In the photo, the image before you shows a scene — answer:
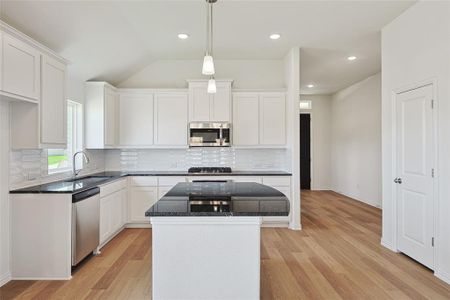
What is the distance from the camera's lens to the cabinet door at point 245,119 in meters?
4.93

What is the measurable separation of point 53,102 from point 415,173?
418cm

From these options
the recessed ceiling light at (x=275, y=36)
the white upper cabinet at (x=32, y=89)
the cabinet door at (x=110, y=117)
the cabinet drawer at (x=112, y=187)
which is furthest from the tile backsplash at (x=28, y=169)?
the recessed ceiling light at (x=275, y=36)

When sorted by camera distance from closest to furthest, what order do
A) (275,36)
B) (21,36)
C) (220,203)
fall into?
1. (220,203)
2. (21,36)
3. (275,36)

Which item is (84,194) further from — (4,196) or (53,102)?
(53,102)

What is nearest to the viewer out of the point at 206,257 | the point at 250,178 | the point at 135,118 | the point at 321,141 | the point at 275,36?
the point at 206,257

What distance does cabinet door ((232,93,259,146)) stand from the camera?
4934mm

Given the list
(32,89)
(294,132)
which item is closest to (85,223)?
(32,89)

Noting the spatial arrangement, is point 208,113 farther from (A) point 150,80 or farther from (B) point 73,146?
(B) point 73,146

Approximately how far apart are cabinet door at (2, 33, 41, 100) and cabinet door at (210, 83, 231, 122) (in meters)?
2.62

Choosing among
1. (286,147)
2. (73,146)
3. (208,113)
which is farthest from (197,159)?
(73,146)

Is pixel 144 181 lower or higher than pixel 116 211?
higher

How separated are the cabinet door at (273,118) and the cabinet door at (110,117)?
2.56m

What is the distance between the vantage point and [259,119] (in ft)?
16.2

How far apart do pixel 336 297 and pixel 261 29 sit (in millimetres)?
3340
